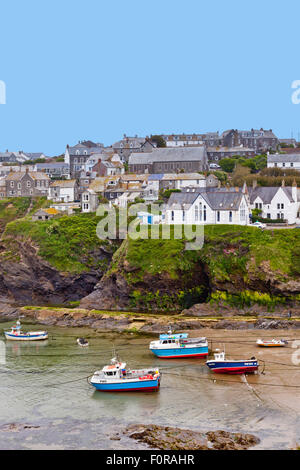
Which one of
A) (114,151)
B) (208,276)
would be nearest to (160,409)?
(208,276)

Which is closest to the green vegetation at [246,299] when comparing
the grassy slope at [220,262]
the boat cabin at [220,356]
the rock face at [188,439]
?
the grassy slope at [220,262]

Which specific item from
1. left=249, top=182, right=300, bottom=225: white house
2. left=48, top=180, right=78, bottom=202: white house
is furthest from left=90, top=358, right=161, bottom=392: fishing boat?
left=48, top=180, right=78, bottom=202: white house

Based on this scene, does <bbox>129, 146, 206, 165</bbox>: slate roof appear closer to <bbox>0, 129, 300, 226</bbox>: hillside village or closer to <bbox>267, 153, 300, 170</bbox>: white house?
<bbox>0, 129, 300, 226</bbox>: hillside village

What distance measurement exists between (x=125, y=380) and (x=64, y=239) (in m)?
37.6

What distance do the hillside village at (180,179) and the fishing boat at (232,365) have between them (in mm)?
30196

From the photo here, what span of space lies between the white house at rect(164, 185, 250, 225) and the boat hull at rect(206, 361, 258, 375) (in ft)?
99.2

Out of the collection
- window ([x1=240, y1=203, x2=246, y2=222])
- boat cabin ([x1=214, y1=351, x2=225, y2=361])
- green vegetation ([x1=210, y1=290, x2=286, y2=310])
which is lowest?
boat cabin ([x1=214, y1=351, x2=225, y2=361])

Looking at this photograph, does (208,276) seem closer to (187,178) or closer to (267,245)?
(267,245)

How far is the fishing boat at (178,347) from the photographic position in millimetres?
45594

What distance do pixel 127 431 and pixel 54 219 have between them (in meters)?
52.6

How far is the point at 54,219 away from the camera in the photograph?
8138 centimetres

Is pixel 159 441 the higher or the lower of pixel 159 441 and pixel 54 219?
the lower

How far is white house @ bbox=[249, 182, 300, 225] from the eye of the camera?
77.2 meters

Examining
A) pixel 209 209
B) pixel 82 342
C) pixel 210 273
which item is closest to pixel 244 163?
pixel 209 209
